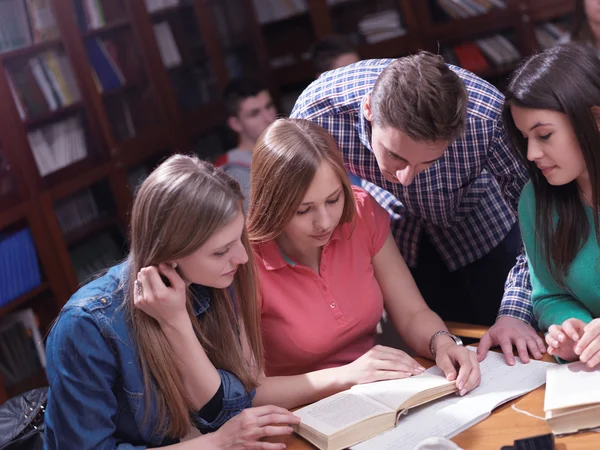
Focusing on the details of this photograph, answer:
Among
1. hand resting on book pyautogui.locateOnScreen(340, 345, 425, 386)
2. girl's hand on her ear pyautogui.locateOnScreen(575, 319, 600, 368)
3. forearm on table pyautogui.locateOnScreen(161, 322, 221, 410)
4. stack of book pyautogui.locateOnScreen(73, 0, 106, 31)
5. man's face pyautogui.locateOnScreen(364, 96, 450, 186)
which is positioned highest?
stack of book pyautogui.locateOnScreen(73, 0, 106, 31)

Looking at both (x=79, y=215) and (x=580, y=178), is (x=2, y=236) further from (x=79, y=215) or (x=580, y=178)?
(x=580, y=178)

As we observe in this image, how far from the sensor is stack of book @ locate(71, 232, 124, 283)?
3.75 metres

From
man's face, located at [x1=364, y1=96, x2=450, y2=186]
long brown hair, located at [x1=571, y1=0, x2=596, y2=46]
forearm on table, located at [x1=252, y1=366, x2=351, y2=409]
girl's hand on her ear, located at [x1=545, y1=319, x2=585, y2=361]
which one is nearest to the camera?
girl's hand on her ear, located at [x1=545, y1=319, x2=585, y2=361]

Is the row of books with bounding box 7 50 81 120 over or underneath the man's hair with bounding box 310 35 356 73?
over

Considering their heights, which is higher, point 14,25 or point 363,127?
point 14,25

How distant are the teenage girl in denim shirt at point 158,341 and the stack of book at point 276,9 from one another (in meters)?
3.84

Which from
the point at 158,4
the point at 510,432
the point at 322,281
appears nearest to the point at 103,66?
the point at 158,4

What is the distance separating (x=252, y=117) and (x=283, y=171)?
2304 mm

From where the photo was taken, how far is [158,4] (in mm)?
4621

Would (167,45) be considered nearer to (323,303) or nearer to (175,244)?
(323,303)

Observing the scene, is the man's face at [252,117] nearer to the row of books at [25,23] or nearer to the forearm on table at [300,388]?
the row of books at [25,23]

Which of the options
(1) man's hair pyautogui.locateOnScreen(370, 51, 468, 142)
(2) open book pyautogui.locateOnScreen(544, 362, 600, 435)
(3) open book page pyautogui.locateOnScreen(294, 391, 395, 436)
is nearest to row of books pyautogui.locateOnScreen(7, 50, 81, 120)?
(1) man's hair pyautogui.locateOnScreen(370, 51, 468, 142)

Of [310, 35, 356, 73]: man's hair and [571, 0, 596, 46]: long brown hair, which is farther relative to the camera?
[310, 35, 356, 73]: man's hair

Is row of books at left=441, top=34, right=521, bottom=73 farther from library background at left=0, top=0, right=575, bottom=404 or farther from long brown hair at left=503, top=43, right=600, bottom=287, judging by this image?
long brown hair at left=503, top=43, right=600, bottom=287
